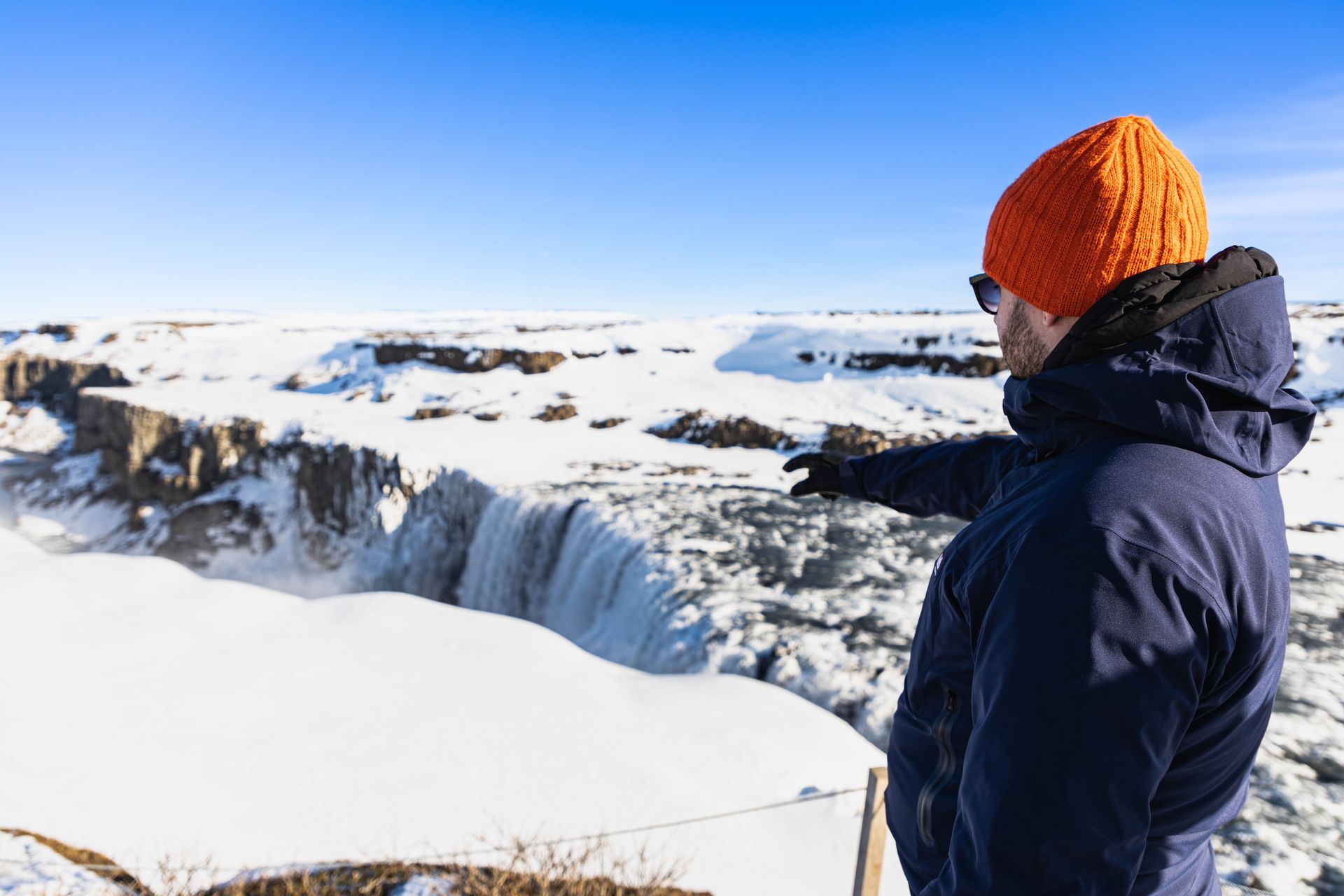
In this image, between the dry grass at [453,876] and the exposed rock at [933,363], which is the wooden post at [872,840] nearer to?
the dry grass at [453,876]

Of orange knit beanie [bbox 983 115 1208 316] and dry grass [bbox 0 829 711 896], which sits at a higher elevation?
orange knit beanie [bbox 983 115 1208 316]

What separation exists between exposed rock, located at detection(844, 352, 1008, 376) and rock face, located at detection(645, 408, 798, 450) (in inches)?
367

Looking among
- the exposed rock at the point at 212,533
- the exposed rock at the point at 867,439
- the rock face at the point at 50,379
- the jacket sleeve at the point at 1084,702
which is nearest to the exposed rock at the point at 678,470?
the exposed rock at the point at 867,439

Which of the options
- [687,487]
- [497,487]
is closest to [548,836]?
[687,487]

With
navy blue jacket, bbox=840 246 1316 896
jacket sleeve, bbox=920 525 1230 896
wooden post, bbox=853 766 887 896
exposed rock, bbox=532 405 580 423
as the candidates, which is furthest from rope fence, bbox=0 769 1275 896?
exposed rock, bbox=532 405 580 423

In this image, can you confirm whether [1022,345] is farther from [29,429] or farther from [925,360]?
[29,429]

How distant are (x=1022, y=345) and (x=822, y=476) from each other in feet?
4.02

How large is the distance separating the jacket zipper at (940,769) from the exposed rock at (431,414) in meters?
21.4

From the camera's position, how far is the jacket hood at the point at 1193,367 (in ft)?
2.87

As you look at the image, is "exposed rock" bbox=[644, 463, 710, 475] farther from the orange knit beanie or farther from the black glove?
the orange knit beanie

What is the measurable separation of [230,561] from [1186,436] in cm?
2398

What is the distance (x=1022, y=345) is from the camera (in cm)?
121

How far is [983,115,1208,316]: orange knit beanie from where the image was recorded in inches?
41.7

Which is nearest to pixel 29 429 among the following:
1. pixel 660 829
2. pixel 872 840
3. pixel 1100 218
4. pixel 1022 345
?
pixel 660 829
